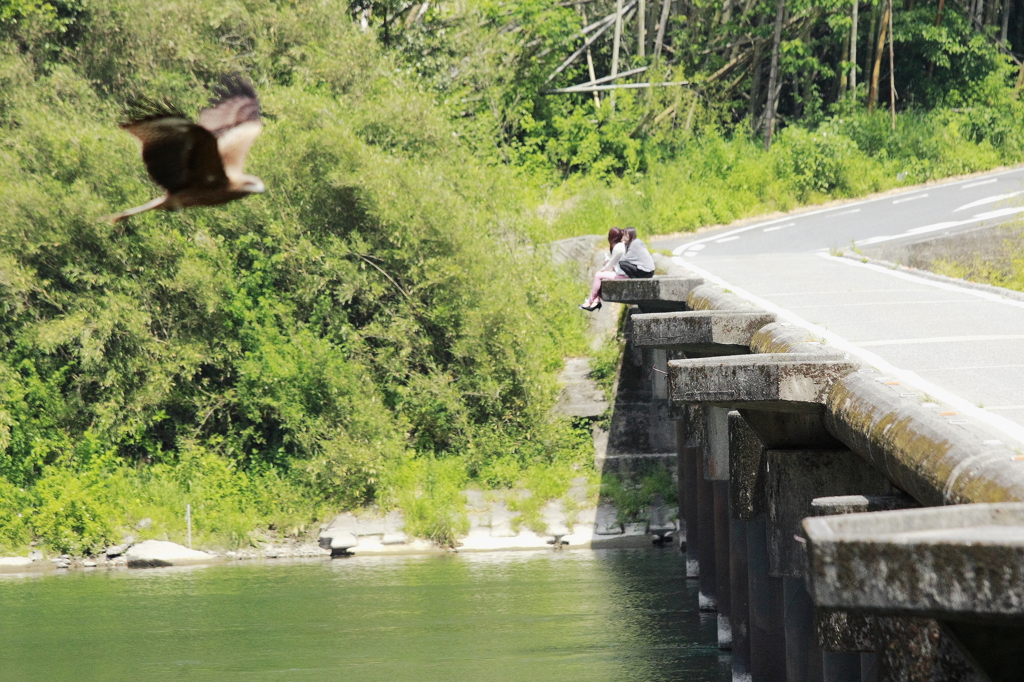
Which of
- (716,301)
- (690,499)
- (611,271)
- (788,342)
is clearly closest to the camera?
(788,342)

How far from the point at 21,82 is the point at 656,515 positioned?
43.6ft

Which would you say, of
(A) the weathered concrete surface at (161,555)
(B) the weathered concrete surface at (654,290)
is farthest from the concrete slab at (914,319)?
(A) the weathered concrete surface at (161,555)

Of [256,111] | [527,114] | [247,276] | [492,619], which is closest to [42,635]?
A: [492,619]

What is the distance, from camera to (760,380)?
5.69 metres

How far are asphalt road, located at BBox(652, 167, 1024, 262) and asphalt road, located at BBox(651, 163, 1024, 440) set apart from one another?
0.15ft

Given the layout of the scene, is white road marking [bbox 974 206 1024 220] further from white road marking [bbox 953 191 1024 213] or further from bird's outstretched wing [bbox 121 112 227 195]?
bird's outstretched wing [bbox 121 112 227 195]

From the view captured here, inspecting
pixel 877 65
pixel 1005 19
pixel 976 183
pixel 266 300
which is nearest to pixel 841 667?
pixel 266 300

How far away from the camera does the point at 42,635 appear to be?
14.8 metres

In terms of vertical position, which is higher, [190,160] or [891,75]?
[891,75]

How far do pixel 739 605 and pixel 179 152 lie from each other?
7479 millimetres

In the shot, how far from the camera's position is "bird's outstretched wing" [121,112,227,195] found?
4.88 metres

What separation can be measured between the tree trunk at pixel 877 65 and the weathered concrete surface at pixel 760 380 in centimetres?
2771

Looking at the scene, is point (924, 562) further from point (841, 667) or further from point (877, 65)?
point (877, 65)

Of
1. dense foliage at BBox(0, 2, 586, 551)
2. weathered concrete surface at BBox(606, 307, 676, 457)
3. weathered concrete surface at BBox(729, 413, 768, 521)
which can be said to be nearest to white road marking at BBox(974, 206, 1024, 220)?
weathered concrete surface at BBox(606, 307, 676, 457)
